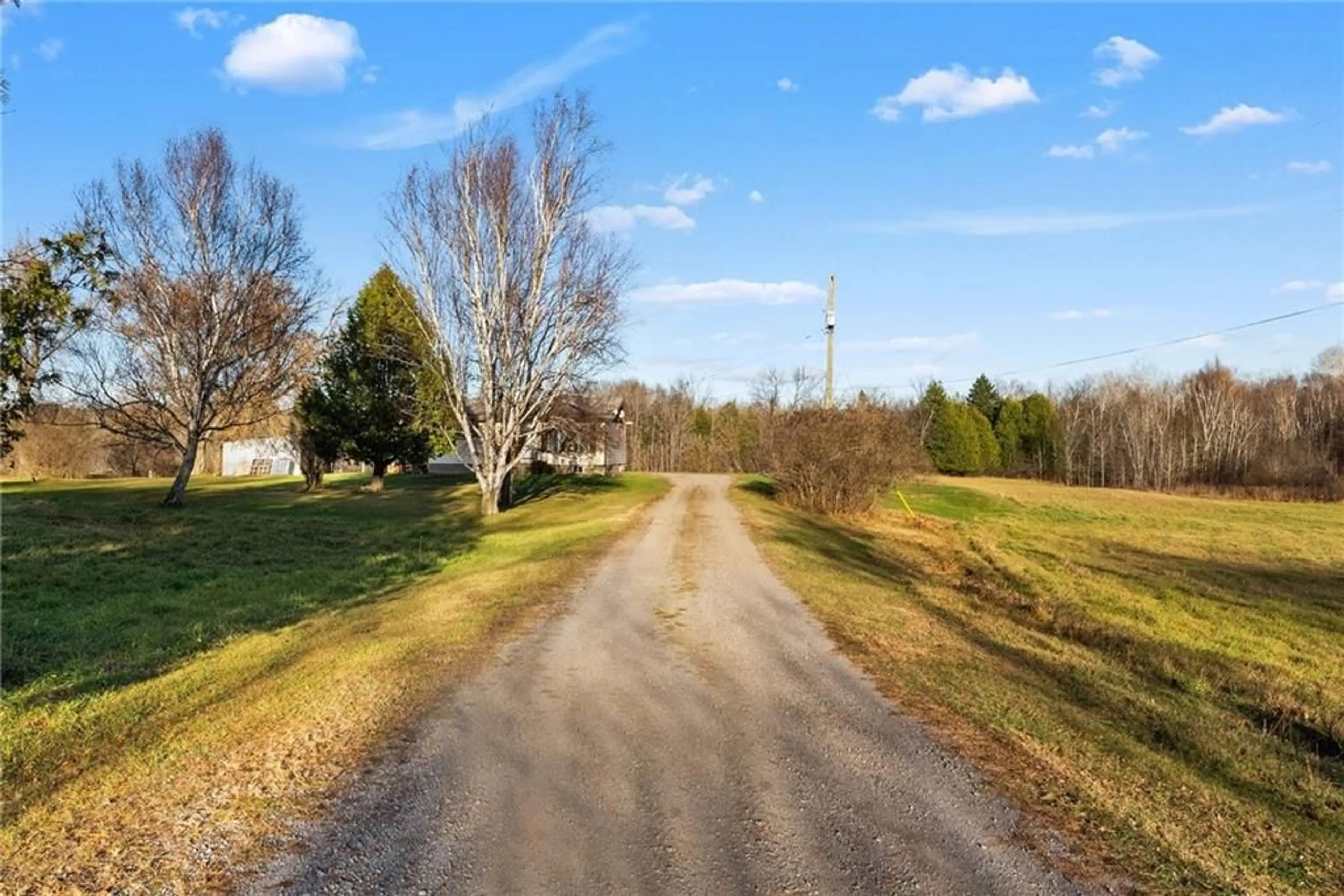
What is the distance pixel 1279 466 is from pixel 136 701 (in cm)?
6278

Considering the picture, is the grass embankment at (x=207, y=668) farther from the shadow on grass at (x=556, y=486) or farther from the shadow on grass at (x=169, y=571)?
the shadow on grass at (x=556, y=486)

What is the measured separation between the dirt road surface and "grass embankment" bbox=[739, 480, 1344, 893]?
1.56ft

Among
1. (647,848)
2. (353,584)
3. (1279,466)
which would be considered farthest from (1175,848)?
(1279,466)

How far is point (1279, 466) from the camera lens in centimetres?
5297

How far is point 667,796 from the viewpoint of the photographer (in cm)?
446

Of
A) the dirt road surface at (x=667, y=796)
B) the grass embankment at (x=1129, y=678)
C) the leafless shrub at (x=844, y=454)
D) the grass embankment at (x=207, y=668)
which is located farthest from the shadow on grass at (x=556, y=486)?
the dirt road surface at (x=667, y=796)

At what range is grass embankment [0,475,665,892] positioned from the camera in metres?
4.02

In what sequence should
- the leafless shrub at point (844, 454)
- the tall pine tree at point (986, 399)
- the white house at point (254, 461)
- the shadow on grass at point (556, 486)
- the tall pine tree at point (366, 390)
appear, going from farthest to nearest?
the tall pine tree at point (986, 399), the white house at point (254, 461), the tall pine tree at point (366, 390), the shadow on grass at point (556, 486), the leafless shrub at point (844, 454)

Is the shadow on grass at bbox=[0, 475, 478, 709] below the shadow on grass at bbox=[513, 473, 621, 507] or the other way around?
below

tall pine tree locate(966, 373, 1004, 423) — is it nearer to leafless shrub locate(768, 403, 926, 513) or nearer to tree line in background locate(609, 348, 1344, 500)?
tree line in background locate(609, 348, 1344, 500)

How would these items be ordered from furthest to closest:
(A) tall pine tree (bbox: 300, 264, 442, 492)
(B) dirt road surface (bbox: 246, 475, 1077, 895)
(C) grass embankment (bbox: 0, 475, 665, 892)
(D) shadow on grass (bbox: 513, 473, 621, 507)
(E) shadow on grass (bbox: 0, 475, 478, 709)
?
1. (A) tall pine tree (bbox: 300, 264, 442, 492)
2. (D) shadow on grass (bbox: 513, 473, 621, 507)
3. (E) shadow on grass (bbox: 0, 475, 478, 709)
4. (C) grass embankment (bbox: 0, 475, 665, 892)
5. (B) dirt road surface (bbox: 246, 475, 1077, 895)

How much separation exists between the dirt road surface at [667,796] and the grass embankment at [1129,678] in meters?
Result: 0.48

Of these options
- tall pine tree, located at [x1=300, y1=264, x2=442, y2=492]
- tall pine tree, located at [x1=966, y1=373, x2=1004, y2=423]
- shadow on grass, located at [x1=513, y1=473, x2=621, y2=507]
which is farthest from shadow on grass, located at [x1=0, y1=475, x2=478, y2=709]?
tall pine tree, located at [x1=966, y1=373, x2=1004, y2=423]

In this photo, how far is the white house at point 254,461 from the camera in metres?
55.2
